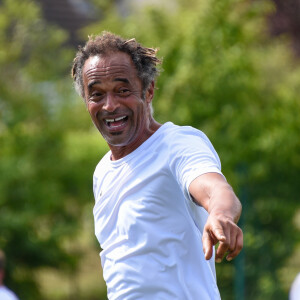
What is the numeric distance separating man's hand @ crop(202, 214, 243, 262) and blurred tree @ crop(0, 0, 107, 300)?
7795 mm

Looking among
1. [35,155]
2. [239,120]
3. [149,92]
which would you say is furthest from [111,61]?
[35,155]

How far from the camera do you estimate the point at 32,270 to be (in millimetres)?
10664

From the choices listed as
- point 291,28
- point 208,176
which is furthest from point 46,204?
point 291,28

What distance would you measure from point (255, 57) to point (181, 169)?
8174 millimetres

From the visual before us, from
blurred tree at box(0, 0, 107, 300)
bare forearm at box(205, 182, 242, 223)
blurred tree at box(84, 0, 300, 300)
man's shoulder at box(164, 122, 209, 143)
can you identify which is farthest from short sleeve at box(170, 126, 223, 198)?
blurred tree at box(0, 0, 107, 300)

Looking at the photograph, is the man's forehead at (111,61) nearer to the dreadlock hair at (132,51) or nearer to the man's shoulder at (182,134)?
the dreadlock hair at (132,51)

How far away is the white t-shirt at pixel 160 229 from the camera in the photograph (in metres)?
3.14

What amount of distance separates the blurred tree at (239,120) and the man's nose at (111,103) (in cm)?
648

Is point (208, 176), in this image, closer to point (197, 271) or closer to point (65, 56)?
point (197, 271)

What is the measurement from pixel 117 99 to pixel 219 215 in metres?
1.00

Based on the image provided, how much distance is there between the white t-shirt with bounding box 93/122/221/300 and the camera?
314 cm

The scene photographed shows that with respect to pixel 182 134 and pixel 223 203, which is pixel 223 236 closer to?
pixel 223 203

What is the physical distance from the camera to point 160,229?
10.4 ft

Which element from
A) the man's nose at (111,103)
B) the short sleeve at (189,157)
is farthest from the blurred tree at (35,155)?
the short sleeve at (189,157)
